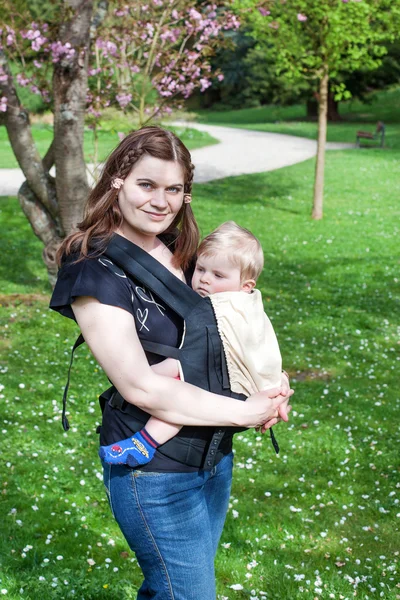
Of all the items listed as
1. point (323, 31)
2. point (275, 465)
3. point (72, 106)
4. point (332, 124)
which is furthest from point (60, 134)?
point (332, 124)

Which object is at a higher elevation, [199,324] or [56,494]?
[199,324]

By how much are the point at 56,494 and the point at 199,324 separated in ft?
11.2

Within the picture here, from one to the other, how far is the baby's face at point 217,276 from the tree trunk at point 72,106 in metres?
6.30

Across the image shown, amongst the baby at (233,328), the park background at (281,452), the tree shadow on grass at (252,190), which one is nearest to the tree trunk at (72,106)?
the park background at (281,452)

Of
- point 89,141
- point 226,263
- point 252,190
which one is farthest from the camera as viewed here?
point 89,141

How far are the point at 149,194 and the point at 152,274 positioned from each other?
0.90 ft

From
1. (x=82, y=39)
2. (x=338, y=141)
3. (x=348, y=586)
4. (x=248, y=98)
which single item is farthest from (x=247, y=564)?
(x=248, y=98)

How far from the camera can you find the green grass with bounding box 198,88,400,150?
131 feet

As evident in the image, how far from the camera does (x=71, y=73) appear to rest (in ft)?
28.0

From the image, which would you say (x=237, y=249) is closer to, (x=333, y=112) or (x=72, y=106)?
(x=72, y=106)

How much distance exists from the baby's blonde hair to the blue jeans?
78cm

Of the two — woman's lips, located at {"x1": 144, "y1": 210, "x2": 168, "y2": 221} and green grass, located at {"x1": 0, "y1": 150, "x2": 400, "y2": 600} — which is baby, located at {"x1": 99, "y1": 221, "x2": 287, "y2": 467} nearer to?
woman's lips, located at {"x1": 144, "y1": 210, "x2": 168, "y2": 221}

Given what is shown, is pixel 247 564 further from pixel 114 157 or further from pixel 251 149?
pixel 251 149

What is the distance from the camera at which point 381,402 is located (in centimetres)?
777
